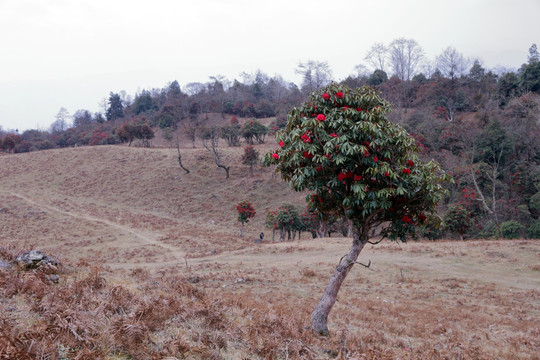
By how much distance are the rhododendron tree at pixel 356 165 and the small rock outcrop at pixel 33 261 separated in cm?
567

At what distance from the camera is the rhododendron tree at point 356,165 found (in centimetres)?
597

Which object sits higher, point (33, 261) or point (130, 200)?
point (33, 261)

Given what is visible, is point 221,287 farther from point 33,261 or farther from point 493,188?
point 493,188

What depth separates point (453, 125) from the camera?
127ft

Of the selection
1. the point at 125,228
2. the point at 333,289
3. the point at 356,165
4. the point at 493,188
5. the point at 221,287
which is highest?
the point at 356,165

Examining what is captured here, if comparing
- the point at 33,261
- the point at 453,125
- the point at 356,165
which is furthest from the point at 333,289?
the point at 453,125

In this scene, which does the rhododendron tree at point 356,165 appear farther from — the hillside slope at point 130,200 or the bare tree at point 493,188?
the bare tree at point 493,188

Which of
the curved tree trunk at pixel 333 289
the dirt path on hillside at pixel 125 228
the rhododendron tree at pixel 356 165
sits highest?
the rhododendron tree at pixel 356 165

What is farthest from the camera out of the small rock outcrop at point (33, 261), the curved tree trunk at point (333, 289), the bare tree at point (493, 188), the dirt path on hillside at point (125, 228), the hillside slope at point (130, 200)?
the bare tree at point (493, 188)

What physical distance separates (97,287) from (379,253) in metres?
17.1

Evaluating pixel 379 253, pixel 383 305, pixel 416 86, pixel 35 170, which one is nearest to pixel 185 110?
pixel 35 170

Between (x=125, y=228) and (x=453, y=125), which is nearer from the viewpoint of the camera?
(x=125, y=228)

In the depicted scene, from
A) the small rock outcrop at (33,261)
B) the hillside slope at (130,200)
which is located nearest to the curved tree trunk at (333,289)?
the small rock outcrop at (33,261)

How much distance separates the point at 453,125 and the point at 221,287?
3632 cm
